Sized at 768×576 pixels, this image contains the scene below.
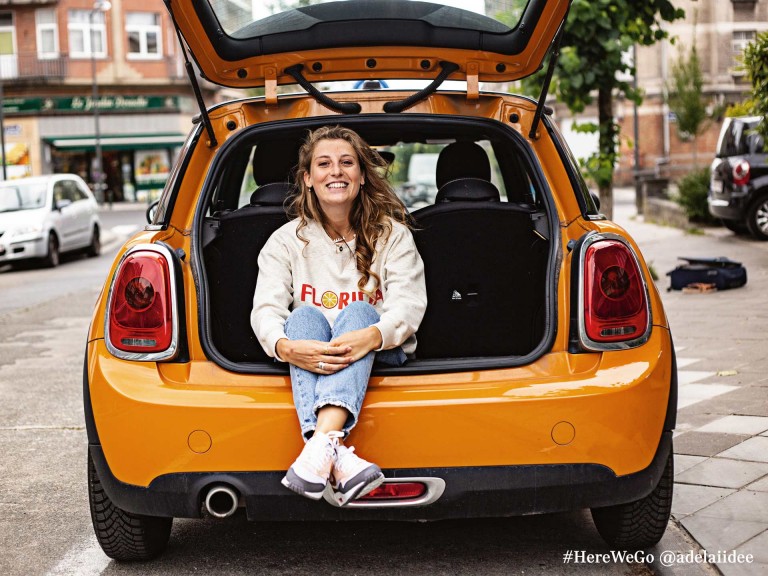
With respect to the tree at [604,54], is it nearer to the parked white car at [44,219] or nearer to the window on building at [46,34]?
the parked white car at [44,219]

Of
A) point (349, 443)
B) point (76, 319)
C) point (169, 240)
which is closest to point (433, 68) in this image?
point (169, 240)

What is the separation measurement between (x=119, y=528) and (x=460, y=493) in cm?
120

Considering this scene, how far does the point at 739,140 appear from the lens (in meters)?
17.5

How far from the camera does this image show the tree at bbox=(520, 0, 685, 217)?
1138cm

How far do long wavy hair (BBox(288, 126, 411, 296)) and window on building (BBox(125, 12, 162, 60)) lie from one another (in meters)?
49.5

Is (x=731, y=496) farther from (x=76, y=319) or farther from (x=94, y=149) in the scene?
(x=94, y=149)

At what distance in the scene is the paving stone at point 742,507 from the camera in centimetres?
413

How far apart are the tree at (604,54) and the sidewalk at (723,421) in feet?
5.53

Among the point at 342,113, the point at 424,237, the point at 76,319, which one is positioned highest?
the point at 342,113

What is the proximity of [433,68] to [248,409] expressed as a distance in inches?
61.7

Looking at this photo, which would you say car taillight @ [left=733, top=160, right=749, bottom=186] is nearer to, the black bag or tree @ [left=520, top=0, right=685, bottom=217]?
tree @ [left=520, top=0, right=685, bottom=217]

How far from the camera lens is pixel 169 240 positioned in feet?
12.9

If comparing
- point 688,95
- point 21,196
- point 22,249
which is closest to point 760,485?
point 22,249

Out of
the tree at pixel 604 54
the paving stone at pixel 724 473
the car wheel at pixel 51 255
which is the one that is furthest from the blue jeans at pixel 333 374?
the car wheel at pixel 51 255
